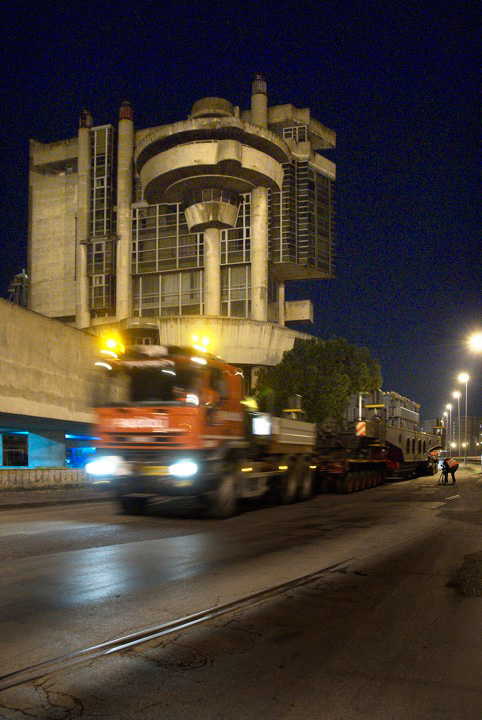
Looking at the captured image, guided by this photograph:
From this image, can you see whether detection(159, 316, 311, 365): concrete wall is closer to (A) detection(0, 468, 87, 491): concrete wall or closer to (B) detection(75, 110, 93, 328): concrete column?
(B) detection(75, 110, 93, 328): concrete column

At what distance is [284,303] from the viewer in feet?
310

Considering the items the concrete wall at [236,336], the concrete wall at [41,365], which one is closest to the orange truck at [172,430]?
the concrete wall at [41,365]

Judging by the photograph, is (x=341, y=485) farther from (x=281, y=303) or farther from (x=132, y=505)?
(x=281, y=303)

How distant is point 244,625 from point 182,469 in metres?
8.19

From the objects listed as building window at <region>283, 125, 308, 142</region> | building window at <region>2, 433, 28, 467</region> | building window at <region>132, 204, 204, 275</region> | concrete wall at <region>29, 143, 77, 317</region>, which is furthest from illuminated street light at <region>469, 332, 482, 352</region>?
concrete wall at <region>29, 143, 77, 317</region>

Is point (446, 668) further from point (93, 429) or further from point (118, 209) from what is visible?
point (118, 209)

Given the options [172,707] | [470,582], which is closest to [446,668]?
[172,707]

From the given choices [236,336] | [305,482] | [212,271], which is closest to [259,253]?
[212,271]

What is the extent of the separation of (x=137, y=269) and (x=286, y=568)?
80.4 meters

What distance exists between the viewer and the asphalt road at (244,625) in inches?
167

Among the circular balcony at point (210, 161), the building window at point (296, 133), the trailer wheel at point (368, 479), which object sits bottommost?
the trailer wheel at point (368, 479)

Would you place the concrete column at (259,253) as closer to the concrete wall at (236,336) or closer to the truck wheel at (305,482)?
the concrete wall at (236,336)

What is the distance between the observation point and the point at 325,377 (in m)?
55.2

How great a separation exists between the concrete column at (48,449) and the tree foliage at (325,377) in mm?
21286
